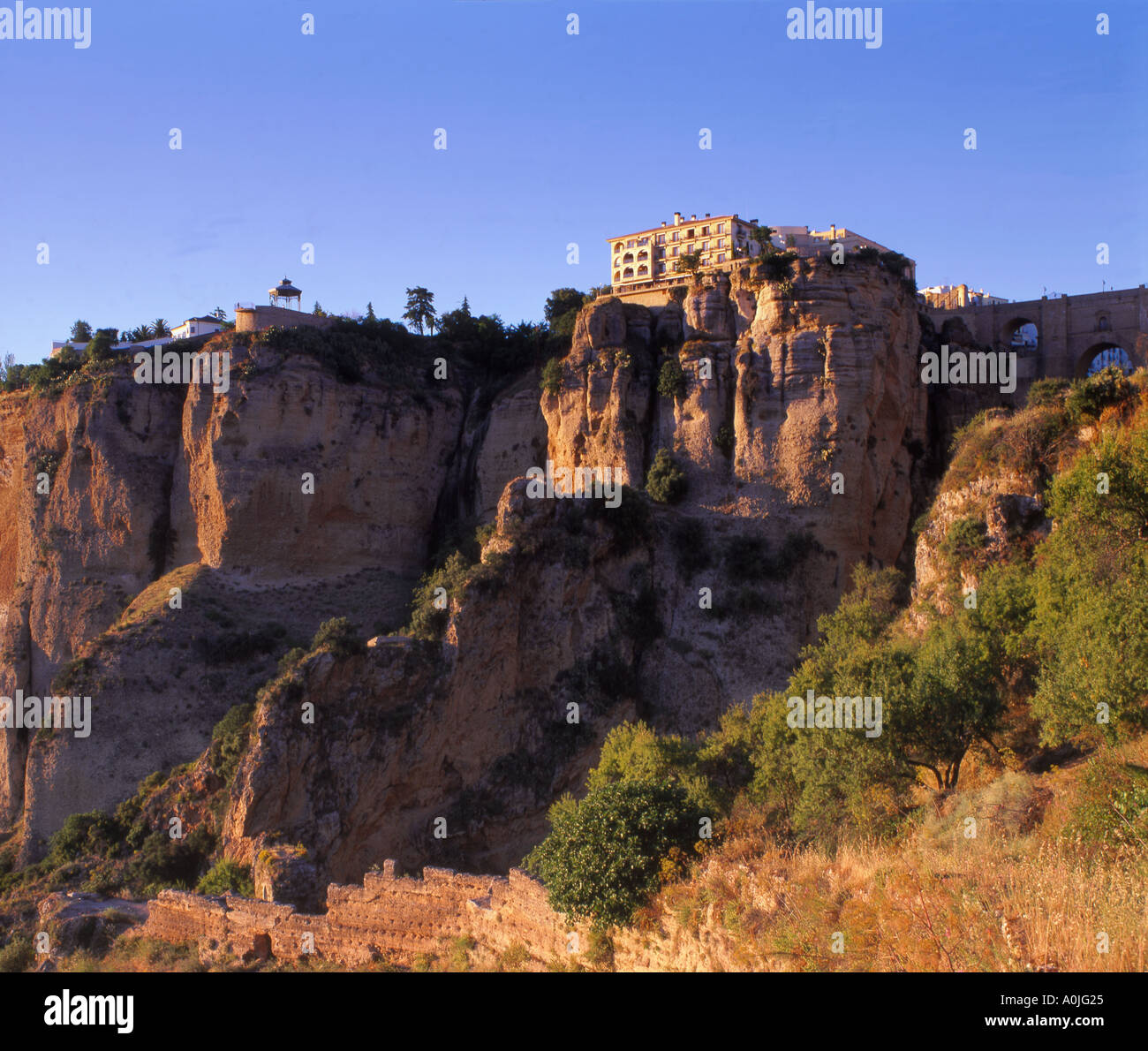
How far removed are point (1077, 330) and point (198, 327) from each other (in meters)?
34.9

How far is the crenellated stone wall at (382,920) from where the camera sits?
50.6ft

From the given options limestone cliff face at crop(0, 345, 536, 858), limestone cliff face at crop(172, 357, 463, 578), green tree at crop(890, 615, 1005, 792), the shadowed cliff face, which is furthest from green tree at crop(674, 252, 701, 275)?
green tree at crop(890, 615, 1005, 792)

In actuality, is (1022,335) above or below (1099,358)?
above

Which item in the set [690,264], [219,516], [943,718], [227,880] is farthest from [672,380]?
[943,718]

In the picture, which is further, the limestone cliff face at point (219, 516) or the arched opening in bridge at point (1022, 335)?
the arched opening in bridge at point (1022, 335)

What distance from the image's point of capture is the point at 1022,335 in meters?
38.6

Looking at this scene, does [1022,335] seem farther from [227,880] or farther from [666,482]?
[227,880]

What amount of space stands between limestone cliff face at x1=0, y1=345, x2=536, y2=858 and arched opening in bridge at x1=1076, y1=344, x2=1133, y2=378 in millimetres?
18330

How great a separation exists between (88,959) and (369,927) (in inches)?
262

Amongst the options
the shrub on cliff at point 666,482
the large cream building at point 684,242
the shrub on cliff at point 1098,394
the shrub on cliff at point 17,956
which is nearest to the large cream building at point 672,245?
the large cream building at point 684,242

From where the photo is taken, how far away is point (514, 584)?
29453mm

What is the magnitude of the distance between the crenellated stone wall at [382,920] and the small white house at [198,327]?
31.3m

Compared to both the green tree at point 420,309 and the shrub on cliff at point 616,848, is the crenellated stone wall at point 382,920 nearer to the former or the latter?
the shrub on cliff at point 616,848
